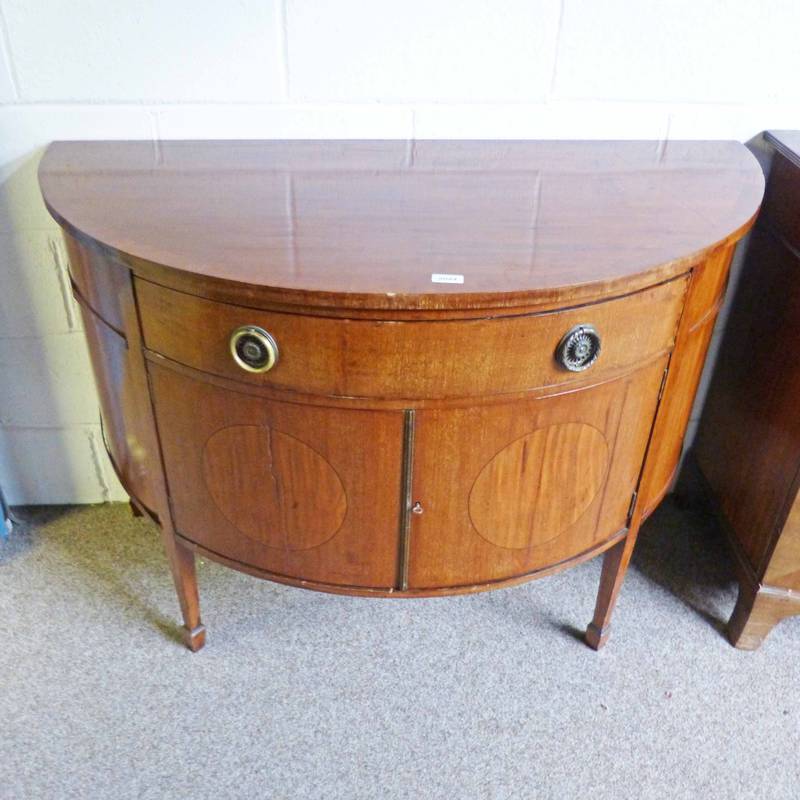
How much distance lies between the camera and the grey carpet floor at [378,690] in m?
1.21

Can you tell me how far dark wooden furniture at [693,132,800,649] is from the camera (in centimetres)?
126

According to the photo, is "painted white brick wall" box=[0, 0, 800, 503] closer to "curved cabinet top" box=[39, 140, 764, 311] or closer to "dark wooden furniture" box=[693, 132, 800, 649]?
"curved cabinet top" box=[39, 140, 764, 311]

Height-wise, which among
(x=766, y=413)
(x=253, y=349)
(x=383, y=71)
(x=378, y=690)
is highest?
(x=383, y=71)

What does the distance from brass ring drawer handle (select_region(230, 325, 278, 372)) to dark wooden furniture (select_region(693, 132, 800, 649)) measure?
847 mm

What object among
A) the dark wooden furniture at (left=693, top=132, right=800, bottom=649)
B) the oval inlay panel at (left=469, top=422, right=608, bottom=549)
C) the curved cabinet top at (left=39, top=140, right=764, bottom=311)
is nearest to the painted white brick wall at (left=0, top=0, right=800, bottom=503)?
the curved cabinet top at (left=39, top=140, right=764, bottom=311)

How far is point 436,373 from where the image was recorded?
2.94ft

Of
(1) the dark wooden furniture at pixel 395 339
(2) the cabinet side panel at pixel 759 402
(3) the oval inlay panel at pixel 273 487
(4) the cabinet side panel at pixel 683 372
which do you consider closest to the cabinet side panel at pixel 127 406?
(1) the dark wooden furniture at pixel 395 339

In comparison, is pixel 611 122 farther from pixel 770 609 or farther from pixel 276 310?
pixel 770 609

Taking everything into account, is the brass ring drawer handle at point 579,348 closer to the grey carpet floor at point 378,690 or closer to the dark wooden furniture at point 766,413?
the dark wooden furniture at point 766,413

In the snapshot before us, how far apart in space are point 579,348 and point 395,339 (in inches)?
8.4

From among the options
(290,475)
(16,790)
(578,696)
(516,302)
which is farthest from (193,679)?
(516,302)

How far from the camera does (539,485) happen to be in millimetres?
1034

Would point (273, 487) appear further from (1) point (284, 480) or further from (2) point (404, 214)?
(2) point (404, 214)

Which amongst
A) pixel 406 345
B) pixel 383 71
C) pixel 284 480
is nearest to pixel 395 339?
pixel 406 345
